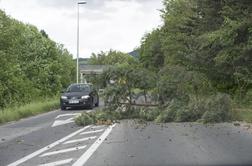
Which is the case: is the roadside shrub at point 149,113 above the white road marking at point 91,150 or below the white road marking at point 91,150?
above

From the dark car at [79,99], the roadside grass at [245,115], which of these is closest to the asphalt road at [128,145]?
the roadside grass at [245,115]

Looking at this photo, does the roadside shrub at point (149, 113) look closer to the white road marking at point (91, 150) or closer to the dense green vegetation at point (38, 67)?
the white road marking at point (91, 150)

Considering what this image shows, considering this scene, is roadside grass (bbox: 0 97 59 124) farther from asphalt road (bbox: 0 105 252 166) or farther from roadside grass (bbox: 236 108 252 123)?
roadside grass (bbox: 236 108 252 123)

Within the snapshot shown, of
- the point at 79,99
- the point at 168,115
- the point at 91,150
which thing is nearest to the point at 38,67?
the point at 79,99

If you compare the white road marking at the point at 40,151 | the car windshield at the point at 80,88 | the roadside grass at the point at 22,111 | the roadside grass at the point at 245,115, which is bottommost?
the roadside grass at the point at 22,111

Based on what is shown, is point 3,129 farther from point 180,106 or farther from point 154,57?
point 154,57

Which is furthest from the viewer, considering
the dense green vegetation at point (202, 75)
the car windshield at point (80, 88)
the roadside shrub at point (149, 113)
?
the car windshield at point (80, 88)

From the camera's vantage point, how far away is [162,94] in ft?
72.3

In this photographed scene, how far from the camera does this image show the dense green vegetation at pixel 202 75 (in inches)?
834

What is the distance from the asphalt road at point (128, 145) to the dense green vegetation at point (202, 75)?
98 cm

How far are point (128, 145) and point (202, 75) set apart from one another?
16.3m

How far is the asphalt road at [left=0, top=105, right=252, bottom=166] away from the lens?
1171 cm

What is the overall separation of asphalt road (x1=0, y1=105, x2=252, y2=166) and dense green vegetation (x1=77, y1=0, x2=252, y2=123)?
98 cm

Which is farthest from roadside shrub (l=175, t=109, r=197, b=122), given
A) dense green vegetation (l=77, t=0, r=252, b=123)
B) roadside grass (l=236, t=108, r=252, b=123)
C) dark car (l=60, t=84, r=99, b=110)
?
dark car (l=60, t=84, r=99, b=110)
